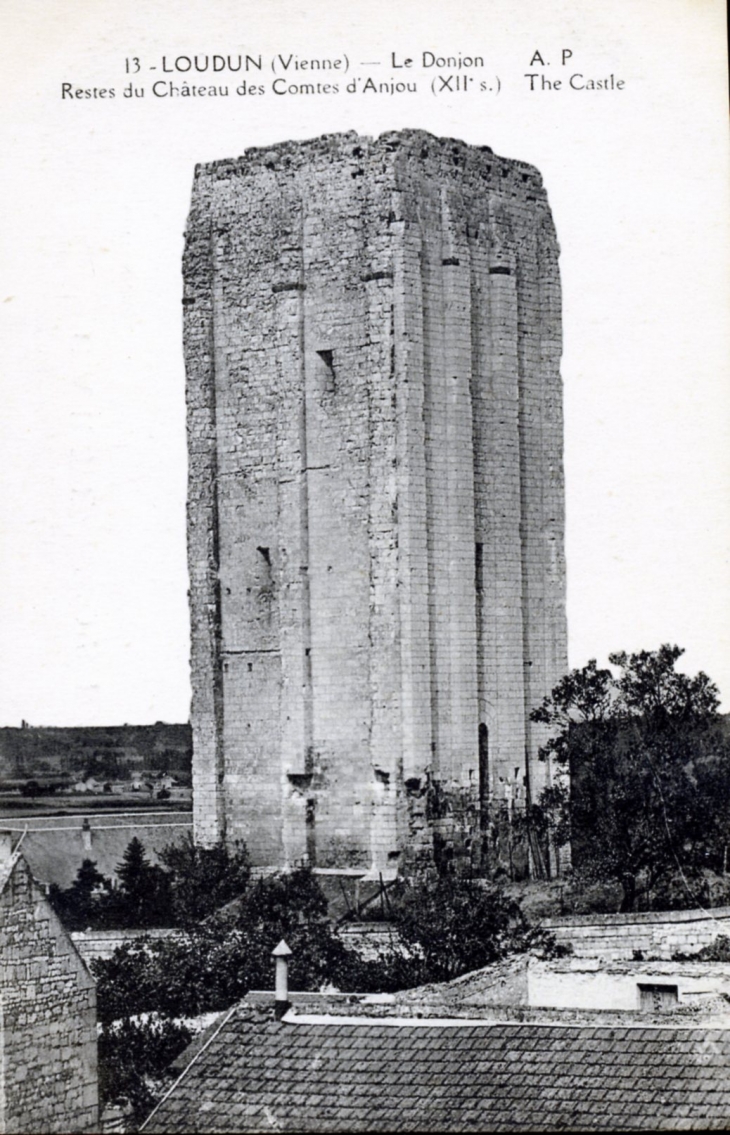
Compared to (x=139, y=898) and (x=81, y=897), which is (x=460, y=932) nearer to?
(x=139, y=898)

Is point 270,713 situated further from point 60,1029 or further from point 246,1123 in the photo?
point 246,1123

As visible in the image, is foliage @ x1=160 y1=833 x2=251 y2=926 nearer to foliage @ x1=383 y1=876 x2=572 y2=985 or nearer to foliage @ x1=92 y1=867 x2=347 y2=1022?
foliage @ x1=92 y1=867 x2=347 y2=1022

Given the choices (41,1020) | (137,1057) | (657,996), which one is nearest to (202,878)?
(137,1057)

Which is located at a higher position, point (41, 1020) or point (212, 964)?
point (212, 964)

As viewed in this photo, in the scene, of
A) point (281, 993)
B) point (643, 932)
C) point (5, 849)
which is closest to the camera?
point (281, 993)

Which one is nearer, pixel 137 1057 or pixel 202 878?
pixel 137 1057

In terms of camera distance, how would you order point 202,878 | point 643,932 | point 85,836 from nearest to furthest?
point 643,932
point 202,878
point 85,836
